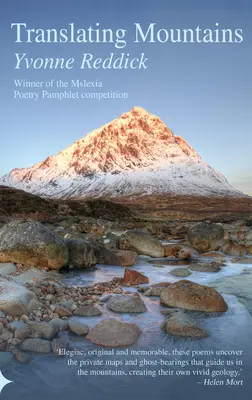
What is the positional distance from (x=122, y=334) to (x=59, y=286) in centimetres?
251

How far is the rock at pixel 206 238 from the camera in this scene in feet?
46.3

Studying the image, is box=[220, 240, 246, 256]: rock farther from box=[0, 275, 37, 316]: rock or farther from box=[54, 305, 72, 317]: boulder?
box=[0, 275, 37, 316]: rock

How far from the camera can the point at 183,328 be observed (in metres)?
5.46

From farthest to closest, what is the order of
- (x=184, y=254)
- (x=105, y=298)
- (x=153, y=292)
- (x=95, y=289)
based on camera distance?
(x=184, y=254)
(x=95, y=289)
(x=153, y=292)
(x=105, y=298)

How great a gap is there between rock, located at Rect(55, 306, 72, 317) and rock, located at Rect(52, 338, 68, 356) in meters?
0.99

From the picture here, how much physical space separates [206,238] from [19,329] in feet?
33.3

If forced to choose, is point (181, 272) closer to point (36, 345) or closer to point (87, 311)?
point (87, 311)

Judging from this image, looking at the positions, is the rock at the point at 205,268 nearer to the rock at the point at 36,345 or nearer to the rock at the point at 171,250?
the rock at the point at 171,250

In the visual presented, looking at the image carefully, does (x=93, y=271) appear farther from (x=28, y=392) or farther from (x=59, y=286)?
(x=28, y=392)

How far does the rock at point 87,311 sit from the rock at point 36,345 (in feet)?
4.16

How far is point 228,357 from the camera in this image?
16.0ft

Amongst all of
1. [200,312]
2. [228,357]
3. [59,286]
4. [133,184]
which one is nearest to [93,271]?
[59,286]

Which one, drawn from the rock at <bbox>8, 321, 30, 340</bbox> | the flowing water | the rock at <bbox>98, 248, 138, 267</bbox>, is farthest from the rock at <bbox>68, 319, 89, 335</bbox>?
the rock at <bbox>98, 248, 138, 267</bbox>

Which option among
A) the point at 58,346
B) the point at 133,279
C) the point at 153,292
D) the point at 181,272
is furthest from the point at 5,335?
the point at 181,272
